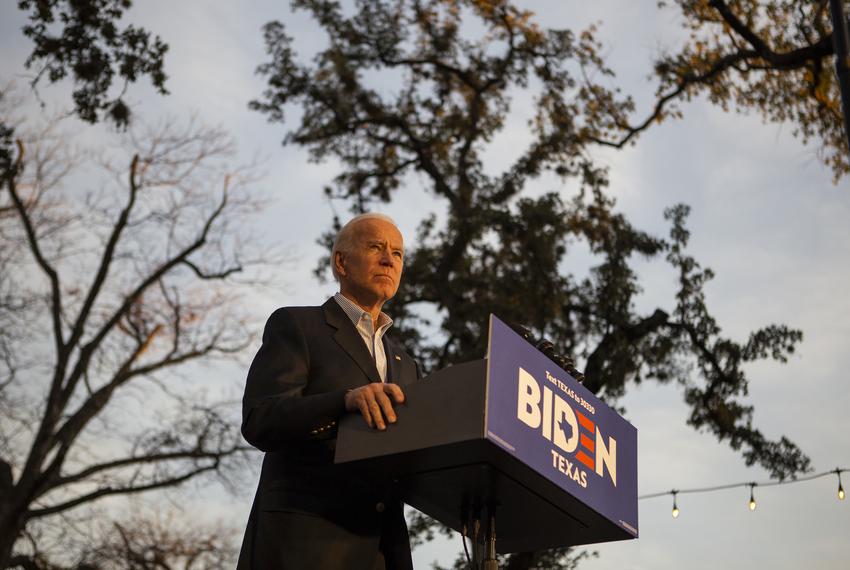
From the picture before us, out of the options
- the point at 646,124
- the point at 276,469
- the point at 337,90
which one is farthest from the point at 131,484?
the point at 276,469

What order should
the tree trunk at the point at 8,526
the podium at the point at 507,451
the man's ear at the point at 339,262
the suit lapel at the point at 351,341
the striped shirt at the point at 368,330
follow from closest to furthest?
the podium at the point at 507,451, the suit lapel at the point at 351,341, the striped shirt at the point at 368,330, the man's ear at the point at 339,262, the tree trunk at the point at 8,526

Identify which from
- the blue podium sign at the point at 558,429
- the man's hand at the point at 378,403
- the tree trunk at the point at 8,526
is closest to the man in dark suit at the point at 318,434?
the man's hand at the point at 378,403

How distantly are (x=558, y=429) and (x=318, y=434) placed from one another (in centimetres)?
53

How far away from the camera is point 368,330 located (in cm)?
271

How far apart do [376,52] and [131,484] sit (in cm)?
883

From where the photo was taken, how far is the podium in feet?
6.41

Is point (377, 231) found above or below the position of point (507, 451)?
above


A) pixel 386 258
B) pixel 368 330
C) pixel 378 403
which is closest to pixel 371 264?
pixel 386 258

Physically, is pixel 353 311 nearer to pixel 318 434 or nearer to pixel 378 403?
pixel 318 434

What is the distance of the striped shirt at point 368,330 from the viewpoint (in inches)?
106

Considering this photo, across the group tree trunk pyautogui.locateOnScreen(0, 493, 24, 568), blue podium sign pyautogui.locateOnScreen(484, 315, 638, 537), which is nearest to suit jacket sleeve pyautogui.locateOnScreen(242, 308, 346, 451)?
blue podium sign pyautogui.locateOnScreen(484, 315, 638, 537)

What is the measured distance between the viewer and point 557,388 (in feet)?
7.15

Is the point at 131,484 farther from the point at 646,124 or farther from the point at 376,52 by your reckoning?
the point at 646,124

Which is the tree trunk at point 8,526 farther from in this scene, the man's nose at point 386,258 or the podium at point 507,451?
the podium at point 507,451
